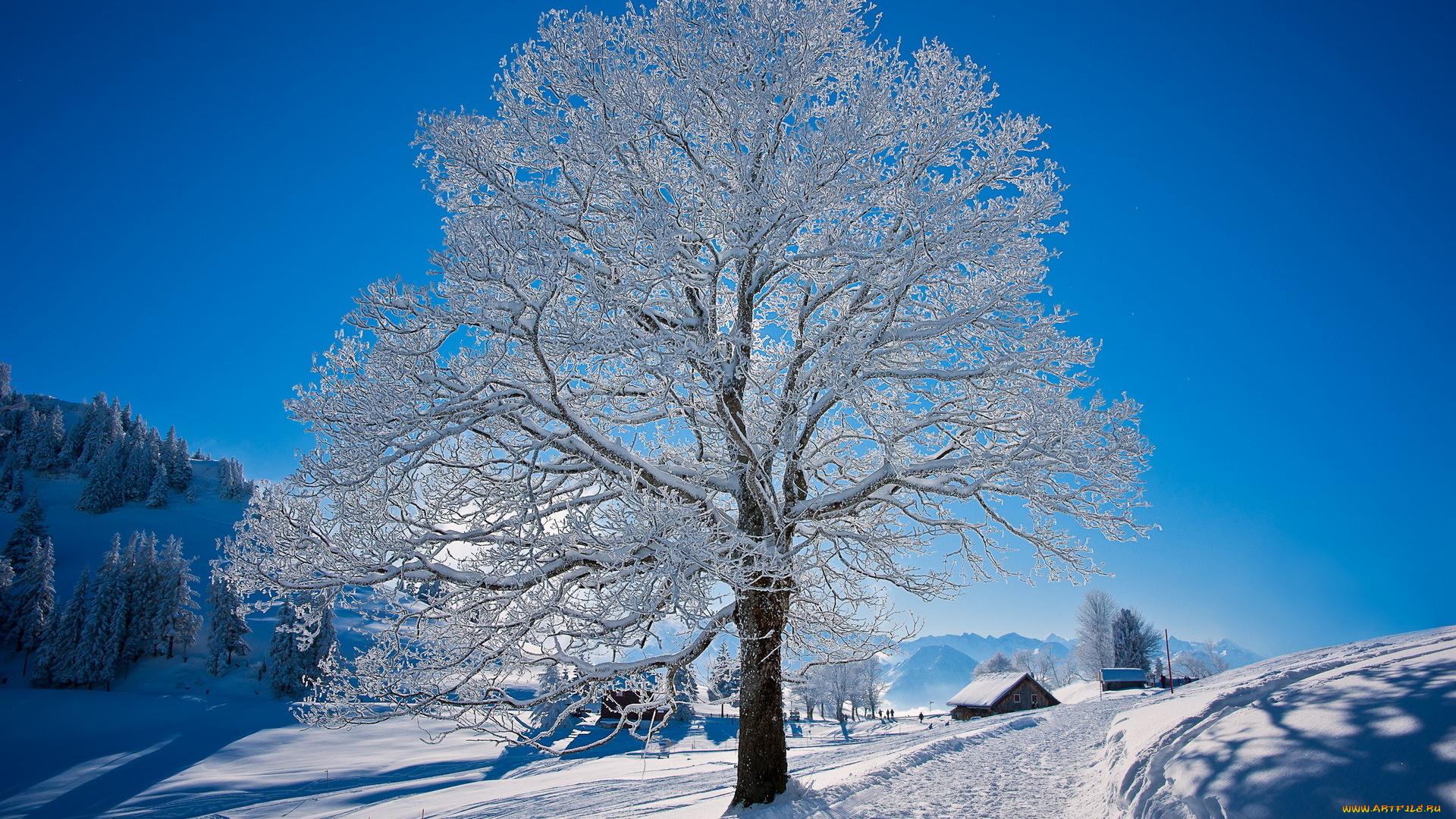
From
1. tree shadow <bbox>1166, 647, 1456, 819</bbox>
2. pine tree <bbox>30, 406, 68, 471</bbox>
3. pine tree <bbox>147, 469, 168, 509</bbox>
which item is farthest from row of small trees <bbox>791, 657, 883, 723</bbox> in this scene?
pine tree <bbox>30, 406, 68, 471</bbox>

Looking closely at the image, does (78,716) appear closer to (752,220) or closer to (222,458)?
(752,220)

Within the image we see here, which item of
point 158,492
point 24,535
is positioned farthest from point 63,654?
point 158,492

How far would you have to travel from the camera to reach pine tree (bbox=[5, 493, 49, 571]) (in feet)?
212

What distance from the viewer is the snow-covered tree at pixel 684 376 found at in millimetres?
5516

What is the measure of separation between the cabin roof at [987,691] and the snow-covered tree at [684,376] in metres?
47.7

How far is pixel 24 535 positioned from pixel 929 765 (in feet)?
326

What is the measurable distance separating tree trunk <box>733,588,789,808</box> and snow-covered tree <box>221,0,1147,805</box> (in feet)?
0.11

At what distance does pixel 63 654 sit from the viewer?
55281 mm

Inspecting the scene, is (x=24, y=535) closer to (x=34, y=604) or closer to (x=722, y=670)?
(x=34, y=604)

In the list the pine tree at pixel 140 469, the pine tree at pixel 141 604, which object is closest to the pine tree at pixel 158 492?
the pine tree at pixel 140 469

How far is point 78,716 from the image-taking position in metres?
47.0

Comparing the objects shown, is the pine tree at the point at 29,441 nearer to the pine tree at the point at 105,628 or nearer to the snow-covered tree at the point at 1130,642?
the pine tree at the point at 105,628

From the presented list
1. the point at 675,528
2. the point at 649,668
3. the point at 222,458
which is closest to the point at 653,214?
the point at 675,528

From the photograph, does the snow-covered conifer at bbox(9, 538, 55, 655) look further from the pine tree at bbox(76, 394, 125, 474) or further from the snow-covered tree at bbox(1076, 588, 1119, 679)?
the snow-covered tree at bbox(1076, 588, 1119, 679)
